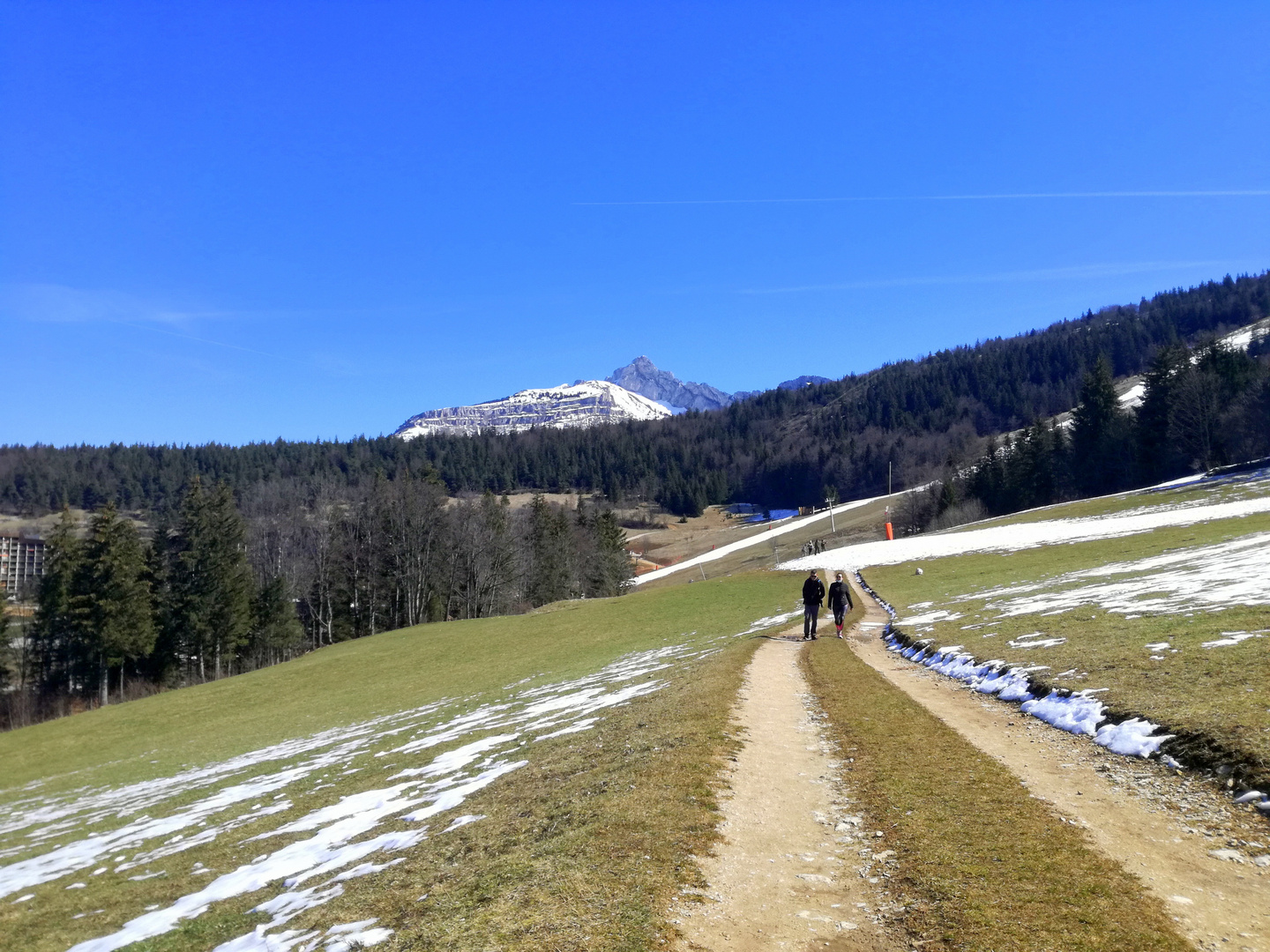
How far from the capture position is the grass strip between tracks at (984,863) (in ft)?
18.2

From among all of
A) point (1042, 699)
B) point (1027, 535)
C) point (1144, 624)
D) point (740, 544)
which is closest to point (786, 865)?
point (1042, 699)

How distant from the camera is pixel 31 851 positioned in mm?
17266

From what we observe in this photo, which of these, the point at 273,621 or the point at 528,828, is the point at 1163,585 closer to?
the point at 528,828

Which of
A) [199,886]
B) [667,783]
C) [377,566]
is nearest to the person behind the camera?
[667,783]

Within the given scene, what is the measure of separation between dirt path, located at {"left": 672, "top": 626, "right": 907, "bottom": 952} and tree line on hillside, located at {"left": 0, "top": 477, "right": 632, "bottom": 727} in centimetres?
6015

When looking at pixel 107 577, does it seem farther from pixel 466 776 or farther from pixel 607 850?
pixel 607 850

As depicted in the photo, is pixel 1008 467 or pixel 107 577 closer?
pixel 107 577

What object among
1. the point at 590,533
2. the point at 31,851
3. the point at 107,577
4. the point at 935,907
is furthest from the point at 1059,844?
the point at 590,533

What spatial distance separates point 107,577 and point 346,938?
6083 centimetres

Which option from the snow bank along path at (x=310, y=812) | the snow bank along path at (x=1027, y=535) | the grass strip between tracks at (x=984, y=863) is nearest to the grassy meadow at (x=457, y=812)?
the snow bank along path at (x=310, y=812)

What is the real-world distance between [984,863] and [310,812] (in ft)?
39.4

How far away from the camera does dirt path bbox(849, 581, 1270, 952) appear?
5711 mm

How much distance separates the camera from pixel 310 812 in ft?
44.9

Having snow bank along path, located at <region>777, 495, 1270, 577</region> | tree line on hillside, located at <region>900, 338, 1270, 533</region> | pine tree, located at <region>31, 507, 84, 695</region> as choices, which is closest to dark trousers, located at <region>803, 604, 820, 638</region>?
snow bank along path, located at <region>777, 495, 1270, 577</region>
